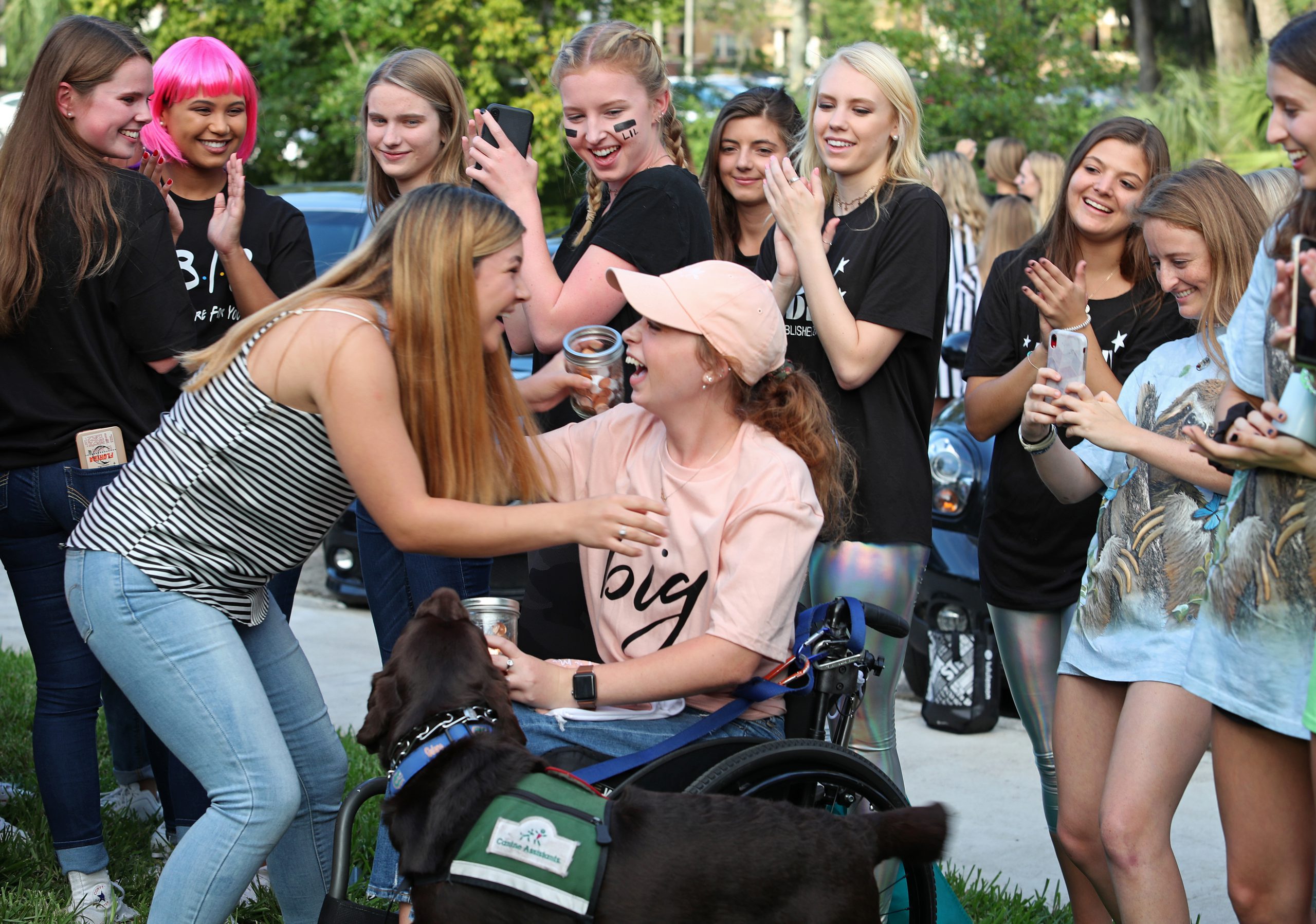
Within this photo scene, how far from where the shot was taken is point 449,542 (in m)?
2.71

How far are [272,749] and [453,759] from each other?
0.62 m

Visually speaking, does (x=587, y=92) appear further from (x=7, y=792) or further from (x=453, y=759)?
(x=7, y=792)

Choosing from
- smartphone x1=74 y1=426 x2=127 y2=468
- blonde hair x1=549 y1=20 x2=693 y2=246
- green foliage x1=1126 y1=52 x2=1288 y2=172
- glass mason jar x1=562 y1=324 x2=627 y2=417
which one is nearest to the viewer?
glass mason jar x1=562 y1=324 x2=627 y2=417

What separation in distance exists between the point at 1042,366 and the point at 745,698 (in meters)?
1.24

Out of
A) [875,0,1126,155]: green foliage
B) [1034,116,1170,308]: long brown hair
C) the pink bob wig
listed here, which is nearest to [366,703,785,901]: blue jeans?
[1034,116,1170,308]: long brown hair

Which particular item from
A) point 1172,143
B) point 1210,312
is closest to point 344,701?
point 1210,312

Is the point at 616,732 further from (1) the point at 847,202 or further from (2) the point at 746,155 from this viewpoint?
(2) the point at 746,155

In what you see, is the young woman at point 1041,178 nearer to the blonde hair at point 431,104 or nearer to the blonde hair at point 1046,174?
the blonde hair at point 1046,174

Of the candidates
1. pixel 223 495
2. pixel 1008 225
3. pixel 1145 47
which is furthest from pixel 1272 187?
pixel 1145 47

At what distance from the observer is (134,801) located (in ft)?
14.6

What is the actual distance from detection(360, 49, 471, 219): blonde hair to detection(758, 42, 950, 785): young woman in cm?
111

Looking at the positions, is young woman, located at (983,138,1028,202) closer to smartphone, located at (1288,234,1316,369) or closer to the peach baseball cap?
the peach baseball cap

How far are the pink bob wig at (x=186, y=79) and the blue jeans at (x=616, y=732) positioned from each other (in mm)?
2220

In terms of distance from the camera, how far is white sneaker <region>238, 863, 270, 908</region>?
370 centimetres
